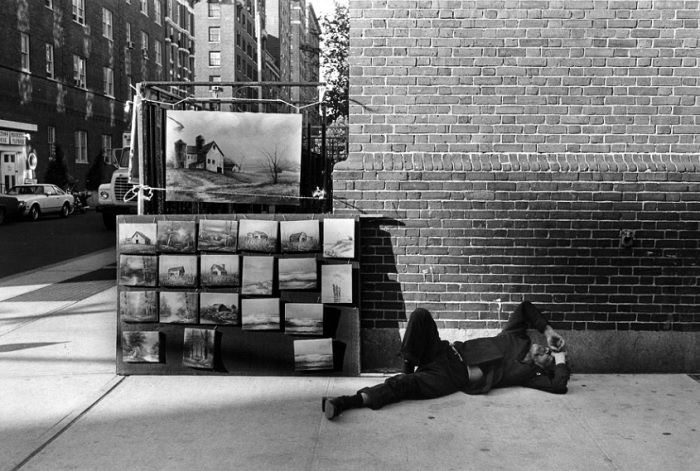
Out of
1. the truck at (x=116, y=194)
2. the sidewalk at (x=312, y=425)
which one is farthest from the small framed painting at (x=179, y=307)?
the truck at (x=116, y=194)

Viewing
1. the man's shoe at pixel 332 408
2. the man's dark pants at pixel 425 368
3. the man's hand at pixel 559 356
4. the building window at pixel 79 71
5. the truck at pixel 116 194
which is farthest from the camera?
the building window at pixel 79 71

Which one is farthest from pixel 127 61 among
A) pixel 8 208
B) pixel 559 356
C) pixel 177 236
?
pixel 559 356

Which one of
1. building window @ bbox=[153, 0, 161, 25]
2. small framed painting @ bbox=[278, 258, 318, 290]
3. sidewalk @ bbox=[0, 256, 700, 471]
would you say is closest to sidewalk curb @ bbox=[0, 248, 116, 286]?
sidewalk @ bbox=[0, 256, 700, 471]

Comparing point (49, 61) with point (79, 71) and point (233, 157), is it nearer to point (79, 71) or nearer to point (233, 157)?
point (79, 71)

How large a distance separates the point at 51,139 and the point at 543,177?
37231 mm

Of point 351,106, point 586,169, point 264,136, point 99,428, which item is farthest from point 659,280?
point 99,428

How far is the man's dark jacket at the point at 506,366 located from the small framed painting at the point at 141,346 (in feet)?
8.49

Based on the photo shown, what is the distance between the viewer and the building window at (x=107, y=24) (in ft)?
146

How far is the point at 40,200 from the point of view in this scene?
29.8 meters

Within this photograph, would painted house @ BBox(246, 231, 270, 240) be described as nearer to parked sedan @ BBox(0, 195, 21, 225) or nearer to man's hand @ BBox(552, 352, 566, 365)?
man's hand @ BBox(552, 352, 566, 365)

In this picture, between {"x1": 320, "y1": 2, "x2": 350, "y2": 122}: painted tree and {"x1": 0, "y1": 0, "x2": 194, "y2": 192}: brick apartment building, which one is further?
{"x1": 0, "y1": 0, "x2": 194, "y2": 192}: brick apartment building

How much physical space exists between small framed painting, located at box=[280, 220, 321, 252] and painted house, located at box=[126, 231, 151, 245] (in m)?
1.20

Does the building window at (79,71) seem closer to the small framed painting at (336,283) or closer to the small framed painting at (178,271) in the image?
the small framed painting at (178,271)

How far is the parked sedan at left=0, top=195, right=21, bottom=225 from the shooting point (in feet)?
87.8
